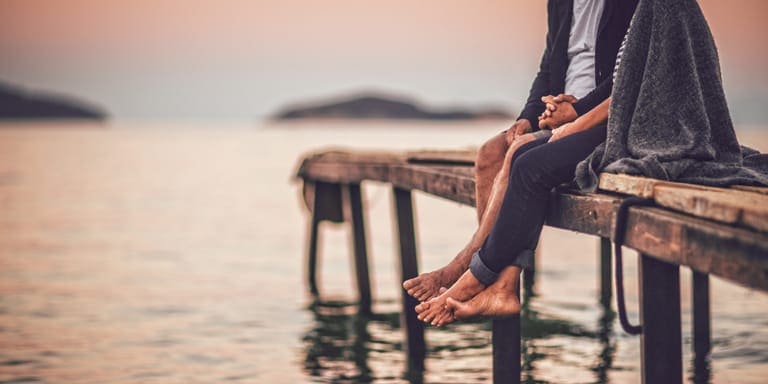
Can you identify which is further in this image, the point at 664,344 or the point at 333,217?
the point at 333,217

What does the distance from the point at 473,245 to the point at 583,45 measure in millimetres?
1089

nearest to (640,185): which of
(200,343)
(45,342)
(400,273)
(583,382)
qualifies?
(583,382)

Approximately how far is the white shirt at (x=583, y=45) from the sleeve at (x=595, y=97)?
0.17 meters

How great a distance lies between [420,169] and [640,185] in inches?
124

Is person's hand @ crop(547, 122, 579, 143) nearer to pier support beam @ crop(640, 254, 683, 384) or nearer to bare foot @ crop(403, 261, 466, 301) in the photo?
bare foot @ crop(403, 261, 466, 301)

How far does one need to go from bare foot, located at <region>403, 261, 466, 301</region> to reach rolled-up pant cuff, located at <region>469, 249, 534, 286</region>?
238 mm

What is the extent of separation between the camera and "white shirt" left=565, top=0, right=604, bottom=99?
4789mm

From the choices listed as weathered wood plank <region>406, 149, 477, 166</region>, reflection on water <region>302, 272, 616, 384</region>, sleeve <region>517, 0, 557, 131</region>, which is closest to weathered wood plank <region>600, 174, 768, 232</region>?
sleeve <region>517, 0, 557, 131</region>

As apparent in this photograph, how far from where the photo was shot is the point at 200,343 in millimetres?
9742

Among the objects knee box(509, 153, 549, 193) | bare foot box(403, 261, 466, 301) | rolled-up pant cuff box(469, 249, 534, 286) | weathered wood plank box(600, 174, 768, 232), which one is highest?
knee box(509, 153, 549, 193)

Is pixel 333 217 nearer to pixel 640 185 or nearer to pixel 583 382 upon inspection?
pixel 583 382

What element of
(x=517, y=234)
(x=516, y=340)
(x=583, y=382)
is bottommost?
(x=583, y=382)

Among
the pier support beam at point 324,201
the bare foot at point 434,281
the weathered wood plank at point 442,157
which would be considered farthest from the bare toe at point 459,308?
the pier support beam at point 324,201

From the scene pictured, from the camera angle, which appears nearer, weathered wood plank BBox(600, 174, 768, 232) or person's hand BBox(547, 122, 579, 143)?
weathered wood plank BBox(600, 174, 768, 232)
